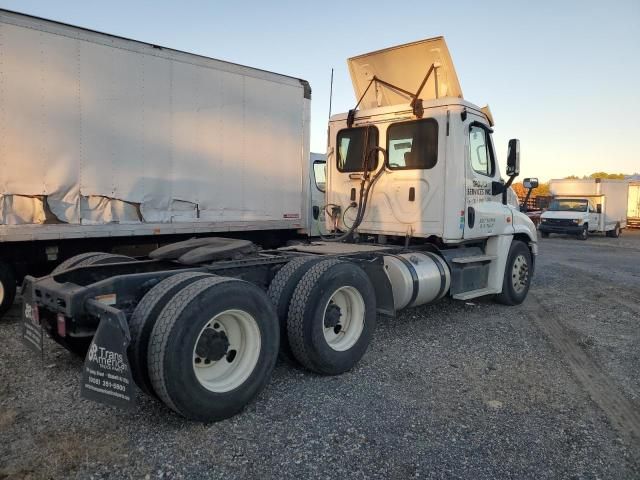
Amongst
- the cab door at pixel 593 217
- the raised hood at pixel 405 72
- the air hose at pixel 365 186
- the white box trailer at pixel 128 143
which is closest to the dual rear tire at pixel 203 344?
the air hose at pixel 365 186

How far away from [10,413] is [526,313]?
257 inches

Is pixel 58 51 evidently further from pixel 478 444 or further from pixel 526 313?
pixel 526 313

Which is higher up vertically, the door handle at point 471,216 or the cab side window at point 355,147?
the cab side window at point 355,147

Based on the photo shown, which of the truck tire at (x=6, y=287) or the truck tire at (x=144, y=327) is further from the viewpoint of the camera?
the truck tire at (x=6, y=287)

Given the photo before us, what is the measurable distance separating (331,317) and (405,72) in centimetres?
416

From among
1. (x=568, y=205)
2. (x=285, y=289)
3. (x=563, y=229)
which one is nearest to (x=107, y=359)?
(x=285, y=289)

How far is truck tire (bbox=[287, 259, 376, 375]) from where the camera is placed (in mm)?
4332

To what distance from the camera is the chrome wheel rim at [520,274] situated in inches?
305

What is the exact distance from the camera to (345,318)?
16.1 feet

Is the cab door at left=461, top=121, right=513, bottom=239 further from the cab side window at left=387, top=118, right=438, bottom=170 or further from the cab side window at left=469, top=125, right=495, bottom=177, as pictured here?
the cab side window at left=387, top=118, right=438, bottom=170

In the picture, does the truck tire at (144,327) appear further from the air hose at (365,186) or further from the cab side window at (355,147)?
the cab side window at (355,147)

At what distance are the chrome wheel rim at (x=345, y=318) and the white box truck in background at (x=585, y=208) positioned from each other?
22.3m

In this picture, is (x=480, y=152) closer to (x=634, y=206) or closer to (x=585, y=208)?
(x=585, y=208)

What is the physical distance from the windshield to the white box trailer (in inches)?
802
